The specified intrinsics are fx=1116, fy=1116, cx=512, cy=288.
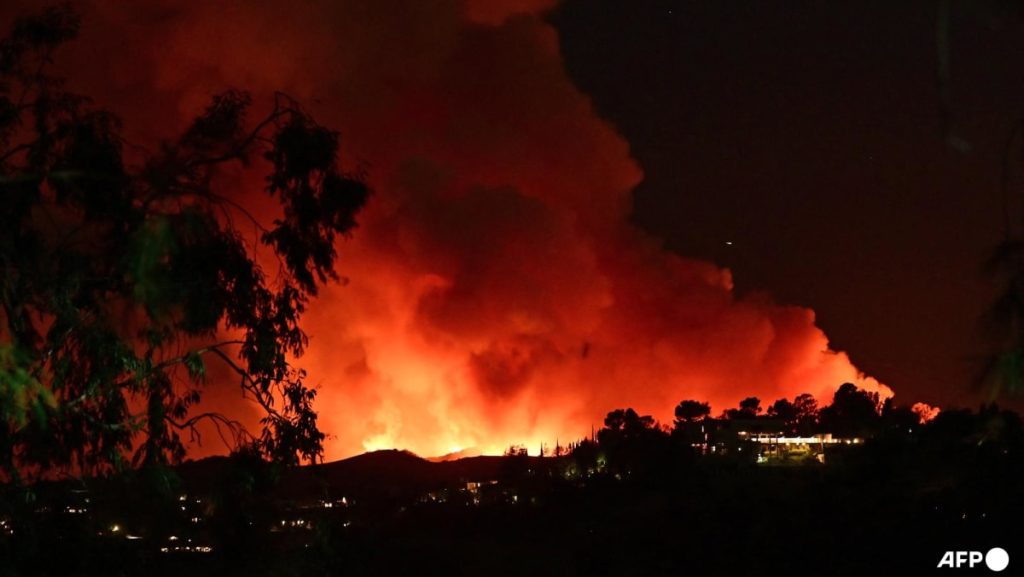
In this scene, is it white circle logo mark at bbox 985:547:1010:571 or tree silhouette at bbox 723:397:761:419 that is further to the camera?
tree silhouette at bbox 723:397:761:419

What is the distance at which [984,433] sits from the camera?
558 inches

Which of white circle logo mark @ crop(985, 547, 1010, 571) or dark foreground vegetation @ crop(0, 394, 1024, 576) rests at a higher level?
dark foreground vegetation @ crop(0, 394, 1024, 576)

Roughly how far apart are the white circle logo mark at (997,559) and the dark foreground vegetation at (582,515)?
24cm

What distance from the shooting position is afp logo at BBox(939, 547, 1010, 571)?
16.2 metres

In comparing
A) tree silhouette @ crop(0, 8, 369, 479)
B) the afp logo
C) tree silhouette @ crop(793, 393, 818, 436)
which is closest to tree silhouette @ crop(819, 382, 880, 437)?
tree silhouette @ crop(793, 393, 818, 436)

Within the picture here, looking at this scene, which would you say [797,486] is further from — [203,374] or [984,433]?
[203,374]

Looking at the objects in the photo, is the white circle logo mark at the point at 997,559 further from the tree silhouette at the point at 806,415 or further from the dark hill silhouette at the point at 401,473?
the tree silhouette at the point at 806,415

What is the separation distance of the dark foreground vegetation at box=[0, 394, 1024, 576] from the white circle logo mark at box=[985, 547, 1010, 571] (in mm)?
237

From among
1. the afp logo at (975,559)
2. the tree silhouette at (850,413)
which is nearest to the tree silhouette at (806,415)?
the tree silhouette at (850,413)

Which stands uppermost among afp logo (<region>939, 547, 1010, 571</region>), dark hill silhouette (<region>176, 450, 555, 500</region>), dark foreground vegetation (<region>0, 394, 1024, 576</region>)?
dark hill silhouette (<region>176, 450, 555, 500</region>)

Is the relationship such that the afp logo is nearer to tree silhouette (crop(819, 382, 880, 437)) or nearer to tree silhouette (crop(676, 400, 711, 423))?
tree silhouette (crop(819, 382, 880, 437))

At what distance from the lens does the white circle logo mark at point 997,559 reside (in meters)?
16.1

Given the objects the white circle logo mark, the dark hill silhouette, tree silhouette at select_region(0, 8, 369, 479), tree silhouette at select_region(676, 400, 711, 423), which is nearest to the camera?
tree silhouette at select_region(0, 8, 369, 479)

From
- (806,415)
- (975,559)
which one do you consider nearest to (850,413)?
(806,415)
